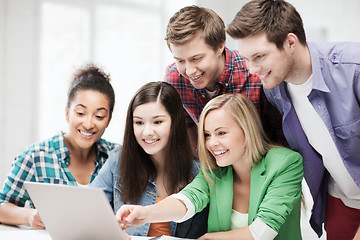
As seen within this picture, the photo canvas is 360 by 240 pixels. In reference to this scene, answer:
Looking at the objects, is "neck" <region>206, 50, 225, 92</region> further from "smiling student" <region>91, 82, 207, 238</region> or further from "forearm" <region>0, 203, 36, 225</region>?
"forearm" <region>0, 203, 36, 225</region>

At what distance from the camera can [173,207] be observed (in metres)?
1.59

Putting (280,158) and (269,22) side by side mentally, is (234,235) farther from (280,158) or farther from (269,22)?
(269,22)

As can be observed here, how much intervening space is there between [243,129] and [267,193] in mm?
280

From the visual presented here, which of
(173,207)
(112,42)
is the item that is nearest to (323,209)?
(173,207)

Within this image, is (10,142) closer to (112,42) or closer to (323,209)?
(112,42)

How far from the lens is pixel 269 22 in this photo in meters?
1.56

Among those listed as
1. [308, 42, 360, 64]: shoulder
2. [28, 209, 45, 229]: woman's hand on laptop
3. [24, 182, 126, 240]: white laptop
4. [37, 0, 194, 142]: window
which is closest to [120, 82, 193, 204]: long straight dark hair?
[28, 209, 45, 229]: woman's hand on laptop

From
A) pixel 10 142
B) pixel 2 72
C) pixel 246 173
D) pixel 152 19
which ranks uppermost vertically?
pixel 152 19

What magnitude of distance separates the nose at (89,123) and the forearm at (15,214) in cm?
49

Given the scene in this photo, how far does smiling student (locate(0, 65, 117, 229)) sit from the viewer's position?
2193 mm

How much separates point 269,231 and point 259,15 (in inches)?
31.1

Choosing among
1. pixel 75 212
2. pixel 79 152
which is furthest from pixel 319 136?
pixel 79 152

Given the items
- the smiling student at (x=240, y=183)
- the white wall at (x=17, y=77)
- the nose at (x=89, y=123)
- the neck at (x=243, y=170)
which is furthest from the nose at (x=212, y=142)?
the white wall at (x=17, y=77)

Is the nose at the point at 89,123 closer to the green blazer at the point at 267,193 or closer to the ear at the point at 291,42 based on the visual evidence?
the green blazer at the point at 267,193
